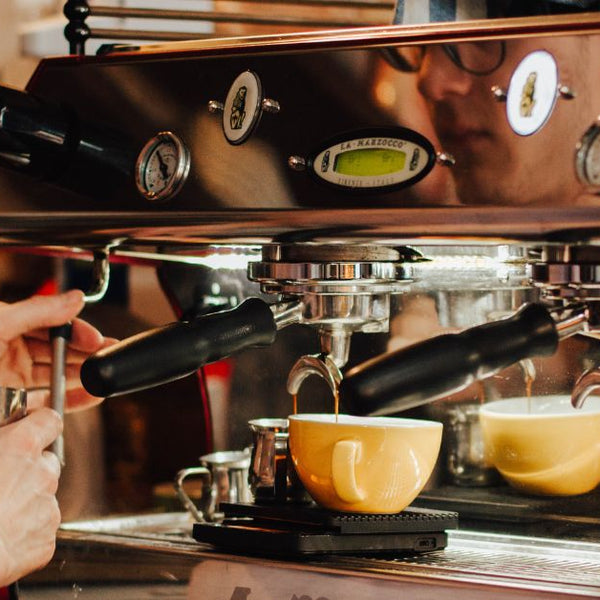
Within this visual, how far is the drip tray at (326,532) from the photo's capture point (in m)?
0.70

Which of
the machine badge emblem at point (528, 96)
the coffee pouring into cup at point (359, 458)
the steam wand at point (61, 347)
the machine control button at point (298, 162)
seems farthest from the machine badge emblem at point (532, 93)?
the steam wand at point (61, 347)

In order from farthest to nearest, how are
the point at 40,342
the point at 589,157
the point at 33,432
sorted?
the point at 40,342, the point at 33,432, the point at 589,157

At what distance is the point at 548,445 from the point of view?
794 millimetres

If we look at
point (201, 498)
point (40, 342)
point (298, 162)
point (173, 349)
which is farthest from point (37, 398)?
point (298, 162)

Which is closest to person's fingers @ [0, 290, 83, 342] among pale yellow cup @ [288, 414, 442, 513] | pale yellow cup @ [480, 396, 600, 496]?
pale yellow cup @ [288, 414, 442, 513]

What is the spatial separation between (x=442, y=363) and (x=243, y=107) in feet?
0.68

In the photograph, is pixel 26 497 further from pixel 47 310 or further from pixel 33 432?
pixel 47 310

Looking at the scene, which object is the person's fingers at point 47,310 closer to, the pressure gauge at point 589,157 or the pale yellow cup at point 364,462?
the pale yellow cup at point 364,462

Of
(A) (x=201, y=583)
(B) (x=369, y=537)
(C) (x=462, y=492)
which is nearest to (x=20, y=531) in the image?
(A) (x=201, y=583)

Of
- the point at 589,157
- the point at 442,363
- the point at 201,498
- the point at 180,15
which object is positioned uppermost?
the point at 180,15

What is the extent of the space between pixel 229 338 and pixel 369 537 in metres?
0.18

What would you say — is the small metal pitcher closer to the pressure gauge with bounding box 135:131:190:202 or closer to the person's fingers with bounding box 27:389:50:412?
the person's fingers with bounding box 27:389:50:412

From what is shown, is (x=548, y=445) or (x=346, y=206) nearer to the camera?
(x=346, y=206)

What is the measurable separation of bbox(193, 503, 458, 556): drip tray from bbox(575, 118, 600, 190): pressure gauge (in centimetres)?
30
